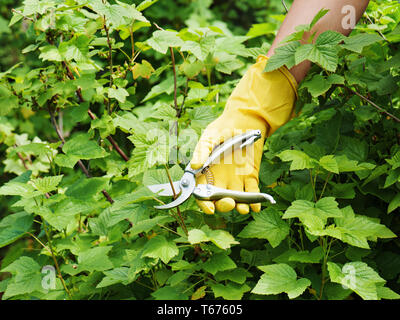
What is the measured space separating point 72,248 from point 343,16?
1316 mm

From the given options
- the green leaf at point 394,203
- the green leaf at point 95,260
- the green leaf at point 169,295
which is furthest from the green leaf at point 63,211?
the green leaf at point 394,203

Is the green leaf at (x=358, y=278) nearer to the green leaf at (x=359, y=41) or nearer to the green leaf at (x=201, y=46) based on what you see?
the green leaf at (x=359, y=41)

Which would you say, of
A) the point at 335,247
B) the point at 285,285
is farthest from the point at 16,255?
the point at 335,247

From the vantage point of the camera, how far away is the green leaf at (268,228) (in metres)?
1.32

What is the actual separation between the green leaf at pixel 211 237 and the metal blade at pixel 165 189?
0.16m

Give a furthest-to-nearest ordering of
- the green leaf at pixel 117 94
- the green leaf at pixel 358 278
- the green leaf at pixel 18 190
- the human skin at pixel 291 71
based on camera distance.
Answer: the green leaf at pixel 117 94 < the human skin at pixel 291 71 < the green leaf at pixel 18 190 < the green leaf at pixel 358 278

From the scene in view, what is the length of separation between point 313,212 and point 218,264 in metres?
0.33

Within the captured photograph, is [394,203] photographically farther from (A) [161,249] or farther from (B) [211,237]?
(A) [161,249]

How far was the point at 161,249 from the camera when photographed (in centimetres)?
126

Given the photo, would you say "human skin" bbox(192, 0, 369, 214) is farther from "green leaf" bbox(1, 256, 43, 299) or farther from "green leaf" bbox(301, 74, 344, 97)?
"green leaf" bbox(1, 256, 43, 299)

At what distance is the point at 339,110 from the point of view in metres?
1.71

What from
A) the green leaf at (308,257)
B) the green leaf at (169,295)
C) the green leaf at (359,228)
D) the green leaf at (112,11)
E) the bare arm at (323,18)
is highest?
the green leaf at (112,11)

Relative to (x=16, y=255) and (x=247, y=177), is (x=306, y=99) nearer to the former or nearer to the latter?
(x=247, y=177)

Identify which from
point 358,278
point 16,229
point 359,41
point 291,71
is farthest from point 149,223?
point 359,41
